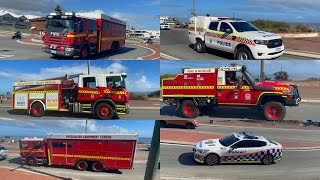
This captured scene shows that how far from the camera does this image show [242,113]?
13.3 feet

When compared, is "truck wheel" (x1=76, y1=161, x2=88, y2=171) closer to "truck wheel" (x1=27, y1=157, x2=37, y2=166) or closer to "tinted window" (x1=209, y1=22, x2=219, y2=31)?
"truck wheel" (x1=27, y1=157, x2=37, y2=166)

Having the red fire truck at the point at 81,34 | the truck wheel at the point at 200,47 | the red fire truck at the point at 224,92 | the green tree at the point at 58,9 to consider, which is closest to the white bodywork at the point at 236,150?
the red fire truck at the point at 224,92

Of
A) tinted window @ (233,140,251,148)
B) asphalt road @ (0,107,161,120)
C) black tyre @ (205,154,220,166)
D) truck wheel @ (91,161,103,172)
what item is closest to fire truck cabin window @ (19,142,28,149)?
asphalt road @ (0,107,161,120)

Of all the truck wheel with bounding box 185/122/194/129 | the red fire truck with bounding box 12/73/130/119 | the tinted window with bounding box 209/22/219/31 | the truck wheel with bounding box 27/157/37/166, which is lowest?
the truck wheel with bounding box 27/157/37/166

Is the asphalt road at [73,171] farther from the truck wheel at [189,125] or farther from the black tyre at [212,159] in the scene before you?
the black tyre at [212,159]

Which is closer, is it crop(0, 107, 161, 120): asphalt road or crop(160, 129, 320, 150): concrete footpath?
crop(0, 107, 161, 120): asphalt road

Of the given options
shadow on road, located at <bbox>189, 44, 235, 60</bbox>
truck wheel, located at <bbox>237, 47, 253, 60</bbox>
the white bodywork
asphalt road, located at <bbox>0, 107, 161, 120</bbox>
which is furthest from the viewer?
the white bodywork

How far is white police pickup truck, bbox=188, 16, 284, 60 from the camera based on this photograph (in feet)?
11.6

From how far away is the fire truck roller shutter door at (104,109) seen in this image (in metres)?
3.90

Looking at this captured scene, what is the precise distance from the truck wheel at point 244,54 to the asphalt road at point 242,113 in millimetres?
674

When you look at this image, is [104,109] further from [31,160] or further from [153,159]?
[31,160]

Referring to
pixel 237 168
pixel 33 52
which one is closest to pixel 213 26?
pixel 237 168

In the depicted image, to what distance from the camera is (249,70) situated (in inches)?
146

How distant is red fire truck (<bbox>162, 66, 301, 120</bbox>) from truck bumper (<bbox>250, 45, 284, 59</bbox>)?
0.28m
